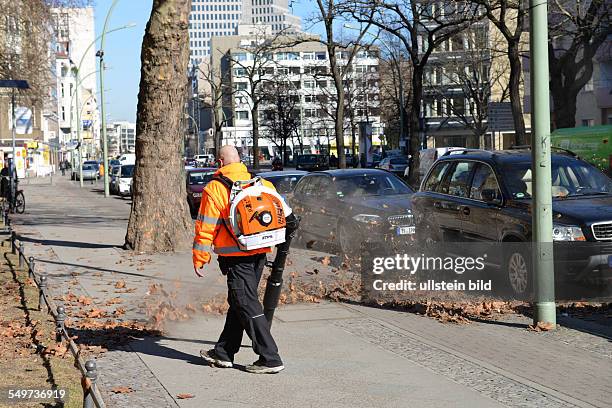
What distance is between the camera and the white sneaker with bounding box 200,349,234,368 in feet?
24.1

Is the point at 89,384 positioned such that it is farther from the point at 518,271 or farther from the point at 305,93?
the point at 305,93

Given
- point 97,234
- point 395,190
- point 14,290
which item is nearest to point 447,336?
point 14,290

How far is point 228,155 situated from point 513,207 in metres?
5.04

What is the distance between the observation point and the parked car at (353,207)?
14.9 meters

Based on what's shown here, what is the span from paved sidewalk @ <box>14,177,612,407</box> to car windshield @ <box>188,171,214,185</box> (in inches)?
821

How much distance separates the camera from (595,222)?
995 cm

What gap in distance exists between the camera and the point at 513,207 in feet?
36.2

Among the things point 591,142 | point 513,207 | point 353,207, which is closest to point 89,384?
point 513,207

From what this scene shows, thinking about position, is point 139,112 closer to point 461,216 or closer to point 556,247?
point 461,216

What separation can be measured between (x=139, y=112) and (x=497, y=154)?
25.5 feet

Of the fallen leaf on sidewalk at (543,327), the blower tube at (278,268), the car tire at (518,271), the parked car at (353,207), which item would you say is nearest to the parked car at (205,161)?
the parked car at (353,207)

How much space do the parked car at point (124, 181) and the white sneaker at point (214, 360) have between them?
39.0 m

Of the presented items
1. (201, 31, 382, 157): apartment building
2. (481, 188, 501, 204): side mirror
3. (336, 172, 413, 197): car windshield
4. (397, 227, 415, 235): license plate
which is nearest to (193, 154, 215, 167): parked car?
(201, 31, 382, 157): apartment building

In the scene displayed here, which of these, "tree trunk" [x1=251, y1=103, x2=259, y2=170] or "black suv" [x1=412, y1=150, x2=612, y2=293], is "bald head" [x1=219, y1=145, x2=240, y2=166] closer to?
"black suv" [x1=412, y1=150, x2=612, y2=293]
